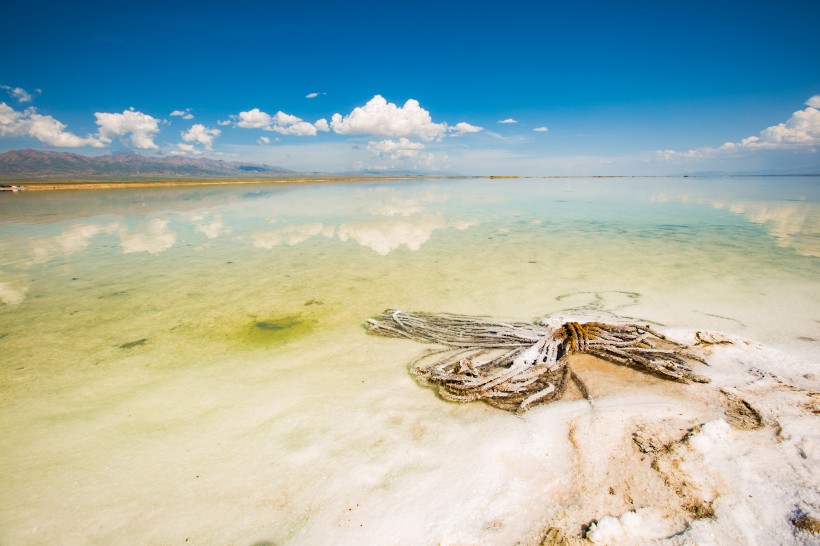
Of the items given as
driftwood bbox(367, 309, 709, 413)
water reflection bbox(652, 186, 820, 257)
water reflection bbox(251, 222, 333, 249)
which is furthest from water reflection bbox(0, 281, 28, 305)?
water reflection bbox(652, 186, 820, 257)

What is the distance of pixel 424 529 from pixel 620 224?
22188 mm

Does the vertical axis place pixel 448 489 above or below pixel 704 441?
below

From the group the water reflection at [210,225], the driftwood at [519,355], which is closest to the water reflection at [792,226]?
the driftwood at [519,355]

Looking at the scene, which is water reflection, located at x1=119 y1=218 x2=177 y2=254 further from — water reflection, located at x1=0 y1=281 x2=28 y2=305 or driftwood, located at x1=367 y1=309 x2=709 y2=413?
driftwood, located at x1=367 y1=309 x2=709 y2=413

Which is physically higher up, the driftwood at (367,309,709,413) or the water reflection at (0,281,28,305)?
the driftwood at (367,309,709,413)

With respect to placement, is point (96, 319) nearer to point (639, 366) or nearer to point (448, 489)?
point (448, 489)

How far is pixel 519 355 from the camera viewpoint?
583 centimetres

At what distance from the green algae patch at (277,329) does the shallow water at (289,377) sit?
61mm

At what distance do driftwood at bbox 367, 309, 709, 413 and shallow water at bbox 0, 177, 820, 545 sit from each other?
32 cm

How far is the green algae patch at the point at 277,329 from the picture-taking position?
728 cm

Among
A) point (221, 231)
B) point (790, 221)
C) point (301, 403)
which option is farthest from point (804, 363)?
point (790, 221)

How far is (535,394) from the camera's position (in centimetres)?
490

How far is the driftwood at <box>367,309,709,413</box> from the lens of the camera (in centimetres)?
510

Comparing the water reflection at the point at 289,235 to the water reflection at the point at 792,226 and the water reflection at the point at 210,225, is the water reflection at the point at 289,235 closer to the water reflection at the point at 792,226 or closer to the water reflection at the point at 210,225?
the water reflection at the point at 210,225
